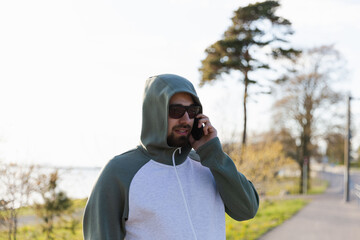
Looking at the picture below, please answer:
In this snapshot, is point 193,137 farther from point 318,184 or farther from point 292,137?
point 318,184

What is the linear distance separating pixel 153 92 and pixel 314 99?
86.1 feet

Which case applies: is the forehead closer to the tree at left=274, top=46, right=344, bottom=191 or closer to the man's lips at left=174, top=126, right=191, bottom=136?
the man's lips at left=174, top=126, right=191, bottom=136

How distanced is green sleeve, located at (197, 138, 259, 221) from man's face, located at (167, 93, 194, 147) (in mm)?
118

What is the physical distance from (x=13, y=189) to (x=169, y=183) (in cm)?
497

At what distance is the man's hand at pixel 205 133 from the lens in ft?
6.83

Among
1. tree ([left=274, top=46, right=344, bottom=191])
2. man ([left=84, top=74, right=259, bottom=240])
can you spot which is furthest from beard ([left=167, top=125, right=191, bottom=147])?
tree ([left=274, top=46, right=344, bottom=191])

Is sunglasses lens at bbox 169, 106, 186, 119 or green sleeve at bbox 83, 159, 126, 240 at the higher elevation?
sunglasses lens at bbox 169, 106, 186, 119

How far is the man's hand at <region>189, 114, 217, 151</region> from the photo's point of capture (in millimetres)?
2083

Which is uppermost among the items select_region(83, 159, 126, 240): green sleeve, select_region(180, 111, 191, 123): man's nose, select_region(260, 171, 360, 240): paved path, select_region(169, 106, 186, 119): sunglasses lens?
select_region(169, 106, 186, 119): sunglasses lens

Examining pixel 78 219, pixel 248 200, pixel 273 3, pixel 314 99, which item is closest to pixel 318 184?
pixel 314 99

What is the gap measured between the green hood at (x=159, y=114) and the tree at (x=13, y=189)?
480 cm

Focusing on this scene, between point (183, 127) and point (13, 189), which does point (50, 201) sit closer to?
point (13, 189)

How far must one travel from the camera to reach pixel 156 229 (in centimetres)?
185

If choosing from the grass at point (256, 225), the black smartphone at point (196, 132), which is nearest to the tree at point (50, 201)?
the grass at point (256, 225)
